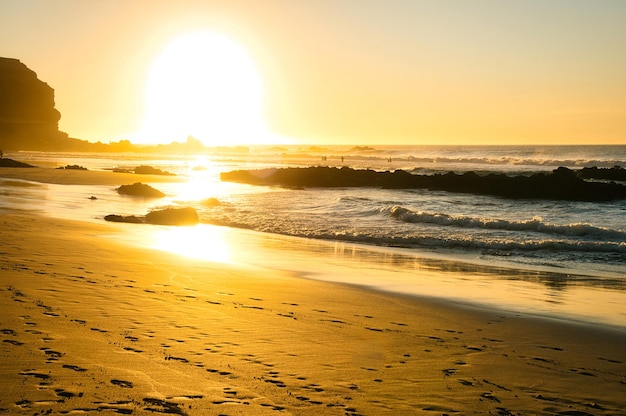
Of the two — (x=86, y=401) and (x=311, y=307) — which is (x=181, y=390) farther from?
(x=311, y=307)

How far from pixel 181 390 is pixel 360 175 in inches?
1676

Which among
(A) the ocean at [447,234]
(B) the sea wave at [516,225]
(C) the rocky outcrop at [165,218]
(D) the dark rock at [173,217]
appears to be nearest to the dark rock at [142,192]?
(A) the ocean at [447,234]

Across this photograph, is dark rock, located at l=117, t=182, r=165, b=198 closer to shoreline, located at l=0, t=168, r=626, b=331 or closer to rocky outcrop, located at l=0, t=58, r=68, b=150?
shoreline, located at l=0, t=168, r=626, b=331

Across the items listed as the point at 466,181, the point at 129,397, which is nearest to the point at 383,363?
the point at 129,397

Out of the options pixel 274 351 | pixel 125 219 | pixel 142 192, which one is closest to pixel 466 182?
pixel 142 192

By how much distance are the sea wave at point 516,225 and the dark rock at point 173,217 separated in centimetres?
803

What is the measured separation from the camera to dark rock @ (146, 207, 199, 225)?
67.6 ft

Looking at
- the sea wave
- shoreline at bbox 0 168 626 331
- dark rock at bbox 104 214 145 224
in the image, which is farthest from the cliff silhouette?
shoreline at bbox 0 168 626 331

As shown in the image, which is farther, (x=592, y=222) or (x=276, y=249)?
(x=592, y=222)

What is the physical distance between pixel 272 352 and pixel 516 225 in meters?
16.8

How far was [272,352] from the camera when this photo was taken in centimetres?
589

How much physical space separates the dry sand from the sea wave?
1202cm

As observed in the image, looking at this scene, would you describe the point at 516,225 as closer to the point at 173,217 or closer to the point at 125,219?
the point at 173,217

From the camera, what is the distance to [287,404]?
15.0 feet
